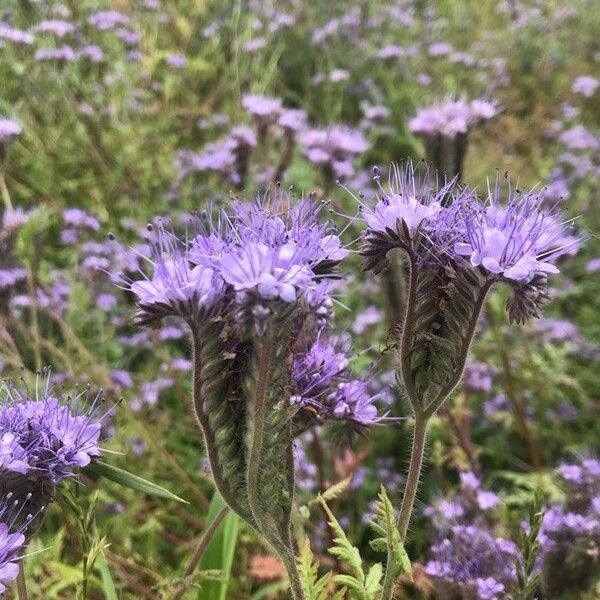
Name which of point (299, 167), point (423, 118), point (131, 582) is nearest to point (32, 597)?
point (131, 582)

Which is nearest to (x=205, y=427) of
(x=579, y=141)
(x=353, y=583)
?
(x=353, y=583)

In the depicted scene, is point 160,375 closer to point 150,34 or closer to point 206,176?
point 206,176

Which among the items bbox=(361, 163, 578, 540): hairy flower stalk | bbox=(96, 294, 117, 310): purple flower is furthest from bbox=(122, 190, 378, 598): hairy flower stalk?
bbox=(96, 294, 117, 310): purple flower

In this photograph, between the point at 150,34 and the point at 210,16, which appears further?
the point at 210,16

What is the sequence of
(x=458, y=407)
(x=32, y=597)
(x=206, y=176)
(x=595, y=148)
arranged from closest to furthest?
(x=32, y=597) < (x=458, y=407) < (x=206, y=176) < (x=595, y=148)

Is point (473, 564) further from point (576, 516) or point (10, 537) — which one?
point (10, 537)

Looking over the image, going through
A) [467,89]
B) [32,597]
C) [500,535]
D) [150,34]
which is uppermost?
[467,89]
